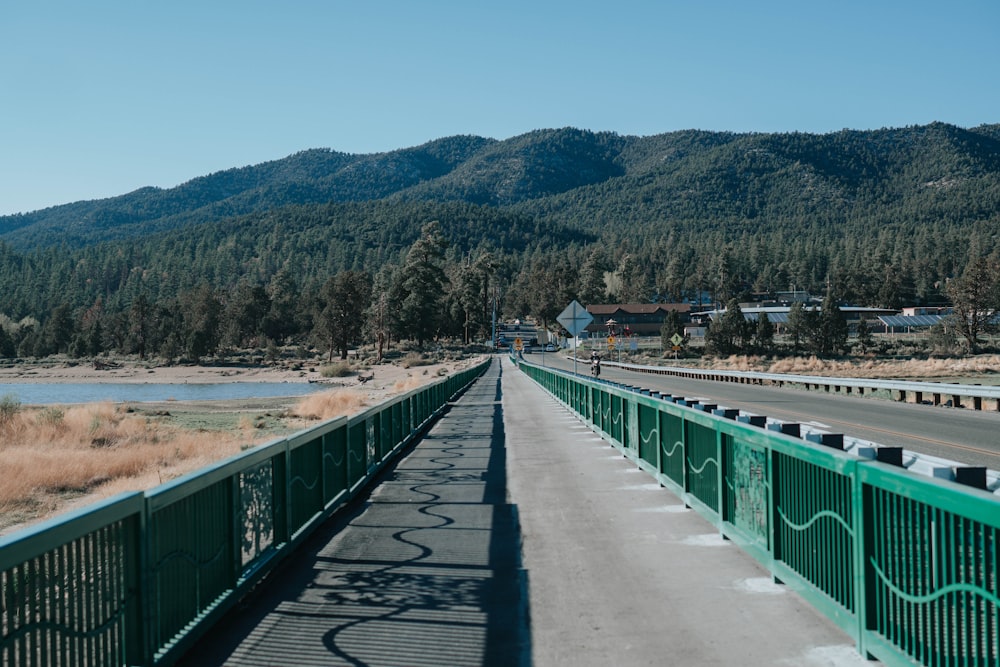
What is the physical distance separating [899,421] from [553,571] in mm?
16909

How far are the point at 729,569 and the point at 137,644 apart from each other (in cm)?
503

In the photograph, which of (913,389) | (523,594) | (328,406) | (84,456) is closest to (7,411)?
(328,406)

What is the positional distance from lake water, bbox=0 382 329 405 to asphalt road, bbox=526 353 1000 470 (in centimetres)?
4450

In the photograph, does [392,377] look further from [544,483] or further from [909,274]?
[909,274]

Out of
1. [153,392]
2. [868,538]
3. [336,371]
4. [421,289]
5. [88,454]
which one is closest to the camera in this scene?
[868,538]

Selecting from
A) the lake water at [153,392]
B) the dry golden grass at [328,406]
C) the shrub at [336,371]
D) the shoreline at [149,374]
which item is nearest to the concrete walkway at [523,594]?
the dry golden grass at [328,406]

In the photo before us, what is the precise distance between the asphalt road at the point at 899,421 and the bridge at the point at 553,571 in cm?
727

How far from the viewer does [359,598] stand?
714 cm

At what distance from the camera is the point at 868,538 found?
521 centimetres

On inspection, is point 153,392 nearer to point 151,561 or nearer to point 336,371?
point 336,371

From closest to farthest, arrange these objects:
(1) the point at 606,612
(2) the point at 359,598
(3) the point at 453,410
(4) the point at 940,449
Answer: (1) the point at 606,612
(2) the point at 359,598
(4) the point at 940,449
(3) the point at 453,410

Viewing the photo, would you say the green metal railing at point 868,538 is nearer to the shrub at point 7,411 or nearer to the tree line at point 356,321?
the shrub at point 7,411

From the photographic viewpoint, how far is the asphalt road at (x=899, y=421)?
15.8 meters

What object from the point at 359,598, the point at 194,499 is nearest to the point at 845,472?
the point at 359,598
